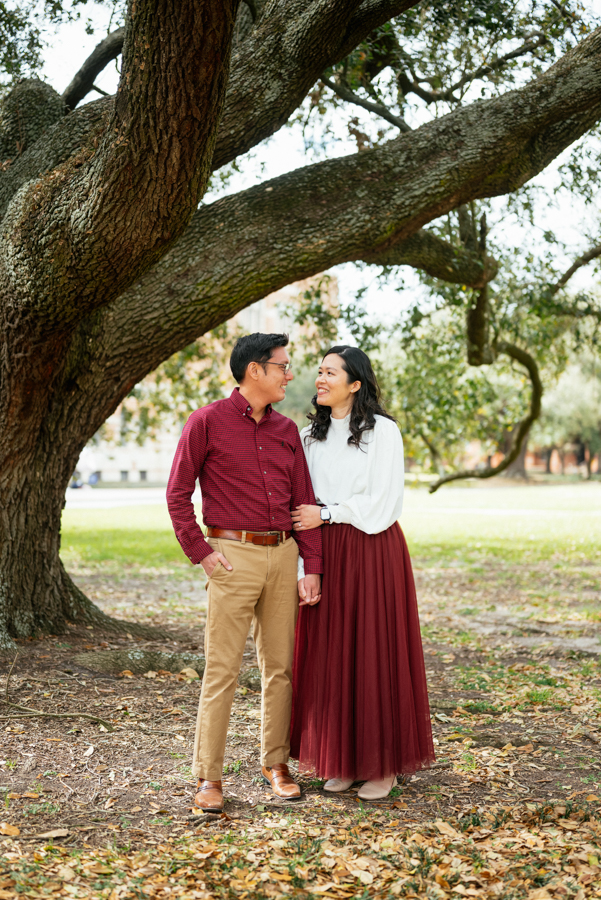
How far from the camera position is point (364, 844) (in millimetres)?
3480

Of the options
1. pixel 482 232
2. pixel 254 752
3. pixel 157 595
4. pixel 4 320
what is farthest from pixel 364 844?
pixel 157 595

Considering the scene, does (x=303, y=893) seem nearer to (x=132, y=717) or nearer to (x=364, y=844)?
(x=364, y=844)

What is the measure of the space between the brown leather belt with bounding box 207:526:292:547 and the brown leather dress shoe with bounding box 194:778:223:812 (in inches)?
44.0

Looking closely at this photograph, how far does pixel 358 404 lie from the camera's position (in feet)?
13.5

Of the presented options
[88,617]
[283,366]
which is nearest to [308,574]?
[283,366]

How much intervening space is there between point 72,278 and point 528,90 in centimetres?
374

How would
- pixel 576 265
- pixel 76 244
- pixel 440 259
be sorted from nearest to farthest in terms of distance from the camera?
pixel 76 244 < pixel 440 259 < pixel 576 265

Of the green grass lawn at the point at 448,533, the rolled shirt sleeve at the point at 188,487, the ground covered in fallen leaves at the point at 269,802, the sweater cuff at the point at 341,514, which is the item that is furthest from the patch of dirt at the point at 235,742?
the green grass lawn at the point at 448,533

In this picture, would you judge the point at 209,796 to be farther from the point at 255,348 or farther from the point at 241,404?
the point at 255,348

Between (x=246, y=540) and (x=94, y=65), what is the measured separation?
16.0ft

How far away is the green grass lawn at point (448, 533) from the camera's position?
1504cm

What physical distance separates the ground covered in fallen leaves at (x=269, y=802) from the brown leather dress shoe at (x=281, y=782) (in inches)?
2.4

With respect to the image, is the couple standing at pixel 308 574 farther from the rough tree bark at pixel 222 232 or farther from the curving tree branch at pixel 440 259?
the curving tree branch at pixel 440 259

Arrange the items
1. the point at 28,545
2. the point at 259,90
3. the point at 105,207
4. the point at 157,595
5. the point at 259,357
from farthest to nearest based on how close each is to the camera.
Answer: the point at 157,595, the point at 28,545, the point at 259,90, the point at 105,207, the point at 259,357
